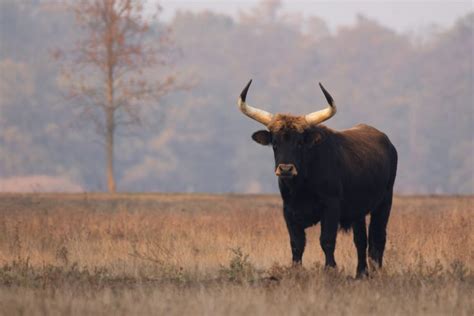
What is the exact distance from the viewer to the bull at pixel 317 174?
12.6 m

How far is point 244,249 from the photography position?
52.5 feet

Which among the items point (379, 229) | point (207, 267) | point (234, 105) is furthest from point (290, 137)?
point (234, 105)

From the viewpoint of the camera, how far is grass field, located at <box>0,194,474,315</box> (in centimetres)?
990

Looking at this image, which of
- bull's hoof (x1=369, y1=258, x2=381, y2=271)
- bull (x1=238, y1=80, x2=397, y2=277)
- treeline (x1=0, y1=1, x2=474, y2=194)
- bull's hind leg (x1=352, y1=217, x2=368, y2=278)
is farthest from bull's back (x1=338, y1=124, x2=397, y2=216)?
treeline (x1=0, y1=1, x2=474, y2=194)

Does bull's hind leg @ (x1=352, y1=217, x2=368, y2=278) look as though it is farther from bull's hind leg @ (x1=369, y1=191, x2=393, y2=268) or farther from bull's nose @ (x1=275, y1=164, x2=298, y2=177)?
bull's nose @ (x1=275, y1=164, x2=298, y2=177)

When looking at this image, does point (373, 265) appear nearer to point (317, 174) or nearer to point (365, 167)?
point (365, 167)

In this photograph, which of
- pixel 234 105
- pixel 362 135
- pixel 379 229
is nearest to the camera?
pixel 379 229

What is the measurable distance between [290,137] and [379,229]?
9.05 ft

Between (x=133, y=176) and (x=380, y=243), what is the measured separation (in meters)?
58.4

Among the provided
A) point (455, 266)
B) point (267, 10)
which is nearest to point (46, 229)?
point (455, 266)

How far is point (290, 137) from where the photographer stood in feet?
41.3

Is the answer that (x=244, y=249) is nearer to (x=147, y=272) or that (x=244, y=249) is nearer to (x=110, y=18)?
(x=147, y=272)

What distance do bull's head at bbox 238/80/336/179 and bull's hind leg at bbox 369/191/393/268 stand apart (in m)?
2.22

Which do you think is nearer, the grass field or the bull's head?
the grass field
